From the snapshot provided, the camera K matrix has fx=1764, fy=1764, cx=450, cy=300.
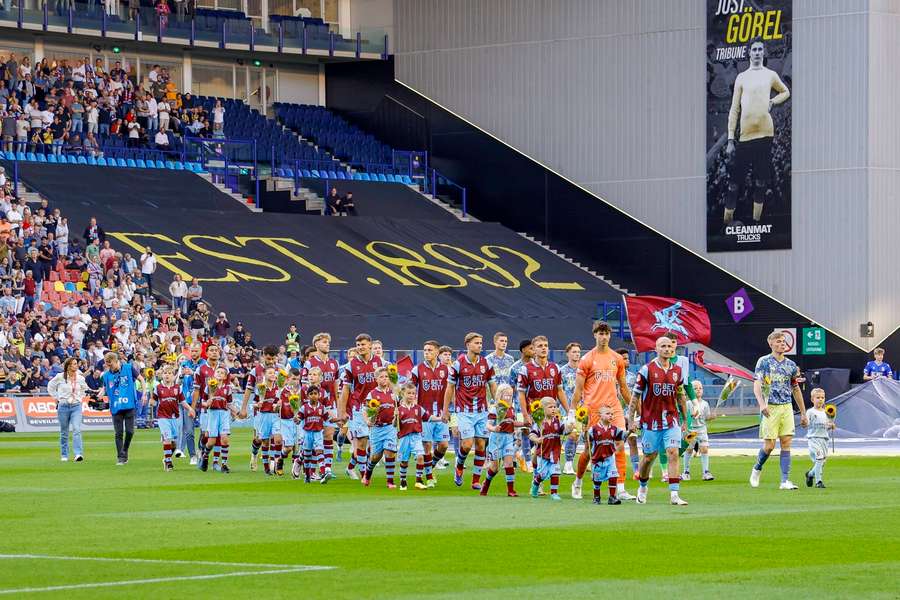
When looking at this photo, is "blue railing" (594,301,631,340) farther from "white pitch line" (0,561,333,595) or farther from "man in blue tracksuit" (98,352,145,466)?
"white pitch line" (0,561,333,595)

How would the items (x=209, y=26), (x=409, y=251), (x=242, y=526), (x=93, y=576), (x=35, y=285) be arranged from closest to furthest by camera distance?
(x=93, y=576) < (x=242, y=526) < (x=35, y=285) < (x=409, y=251) < (x=209, y=26)

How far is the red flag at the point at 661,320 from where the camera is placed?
57062mm

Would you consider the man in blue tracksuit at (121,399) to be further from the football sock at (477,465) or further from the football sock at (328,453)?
the football sock at (477,465)

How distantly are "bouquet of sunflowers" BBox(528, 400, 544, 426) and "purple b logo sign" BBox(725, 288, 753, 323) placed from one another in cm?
3807

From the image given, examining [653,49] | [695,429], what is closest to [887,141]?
[653,49]

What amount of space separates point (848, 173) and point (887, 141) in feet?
5.39

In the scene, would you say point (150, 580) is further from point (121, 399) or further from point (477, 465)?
point (121, 399)

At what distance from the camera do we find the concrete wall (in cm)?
5744

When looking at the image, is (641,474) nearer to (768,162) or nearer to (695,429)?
(695,429)

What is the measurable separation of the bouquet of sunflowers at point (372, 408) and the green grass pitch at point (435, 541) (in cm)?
107

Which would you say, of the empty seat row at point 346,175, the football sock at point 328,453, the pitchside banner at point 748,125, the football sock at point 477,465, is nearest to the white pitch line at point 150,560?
the football sock at point 477,465

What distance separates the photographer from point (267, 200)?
65.3 m

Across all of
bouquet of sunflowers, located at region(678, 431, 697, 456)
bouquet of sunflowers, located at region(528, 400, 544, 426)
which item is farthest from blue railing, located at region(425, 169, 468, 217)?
bouquet of sunflowers, located at region(528, 400, 544, 426)

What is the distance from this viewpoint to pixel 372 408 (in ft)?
84.1
